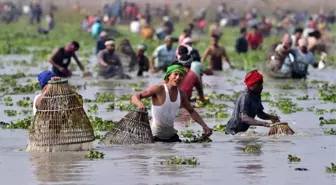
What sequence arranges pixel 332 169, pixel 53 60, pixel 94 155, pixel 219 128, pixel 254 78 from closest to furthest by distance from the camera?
1. pixel 332 169
2. pixel 94 155
3. pixel 254 78
4. pixel 219 128
5. pixel 53 60

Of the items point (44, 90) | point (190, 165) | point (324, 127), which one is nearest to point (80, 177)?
point (190, 165)

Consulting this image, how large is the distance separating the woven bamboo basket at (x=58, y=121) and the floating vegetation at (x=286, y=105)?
7.97 m

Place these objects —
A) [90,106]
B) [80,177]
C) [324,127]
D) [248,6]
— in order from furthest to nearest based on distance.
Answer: [248,6], [90,106], [324,127], [80,177]

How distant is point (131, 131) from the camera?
716 inches

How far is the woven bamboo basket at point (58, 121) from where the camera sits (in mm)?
17219

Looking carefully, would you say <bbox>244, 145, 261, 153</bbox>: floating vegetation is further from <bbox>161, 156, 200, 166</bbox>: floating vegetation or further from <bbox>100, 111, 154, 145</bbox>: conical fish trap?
<bbox>161, 156, 200, 166</bbox>: floating vegetation

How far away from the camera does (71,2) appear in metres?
114

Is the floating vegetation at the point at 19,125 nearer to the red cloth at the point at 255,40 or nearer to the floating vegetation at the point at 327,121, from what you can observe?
the floating vegetation at the point at 327,121

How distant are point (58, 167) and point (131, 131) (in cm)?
251

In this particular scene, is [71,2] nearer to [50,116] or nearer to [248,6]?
[248,6]

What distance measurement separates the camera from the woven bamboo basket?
17219 millimetres

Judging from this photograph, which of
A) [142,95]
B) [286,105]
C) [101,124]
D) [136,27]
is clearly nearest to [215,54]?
[286,105]

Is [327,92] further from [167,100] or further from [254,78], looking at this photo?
[167,100]

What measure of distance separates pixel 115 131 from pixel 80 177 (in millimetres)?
3429
